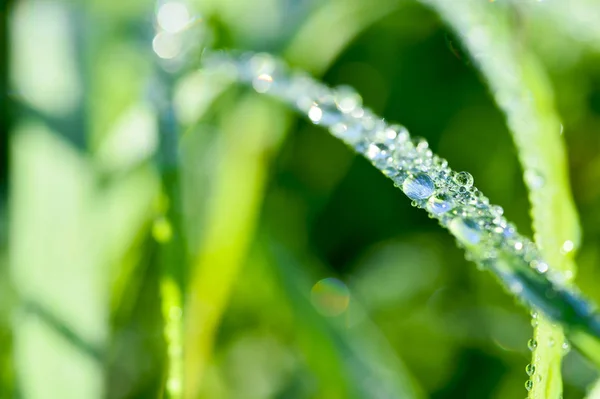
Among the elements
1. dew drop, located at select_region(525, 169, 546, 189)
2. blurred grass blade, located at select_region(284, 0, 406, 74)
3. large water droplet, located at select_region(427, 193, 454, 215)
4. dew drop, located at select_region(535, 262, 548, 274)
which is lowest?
dew drop, located at select_region(535, 262, 548, 274)

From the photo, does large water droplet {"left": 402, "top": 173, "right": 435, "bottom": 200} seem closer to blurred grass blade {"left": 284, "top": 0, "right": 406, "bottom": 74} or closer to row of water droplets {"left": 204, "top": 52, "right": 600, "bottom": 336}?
row of water droplets {"left": 204, "top": 52, "right": 600, "bottom": 336}

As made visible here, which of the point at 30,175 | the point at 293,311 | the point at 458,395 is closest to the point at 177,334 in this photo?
the point at 293,311

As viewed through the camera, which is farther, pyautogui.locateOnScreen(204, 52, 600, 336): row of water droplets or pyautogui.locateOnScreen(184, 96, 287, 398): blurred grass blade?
pyautogui.locateOnScreen(184, 96, 287, 398): blurred grass blade

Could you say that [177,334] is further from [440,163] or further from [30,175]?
[30,175]

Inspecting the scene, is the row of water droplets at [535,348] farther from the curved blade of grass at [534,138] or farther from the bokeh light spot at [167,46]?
the bokeh light spot at [167,46]

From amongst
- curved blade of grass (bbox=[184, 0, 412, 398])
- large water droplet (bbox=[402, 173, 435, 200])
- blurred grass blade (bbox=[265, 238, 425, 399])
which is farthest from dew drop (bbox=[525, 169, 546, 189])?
curved blade of grass (bbox=[184, 0, 412, 398])

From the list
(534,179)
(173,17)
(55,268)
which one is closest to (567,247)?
(534,179)

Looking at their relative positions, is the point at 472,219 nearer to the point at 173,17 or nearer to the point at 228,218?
the point at 228,218
